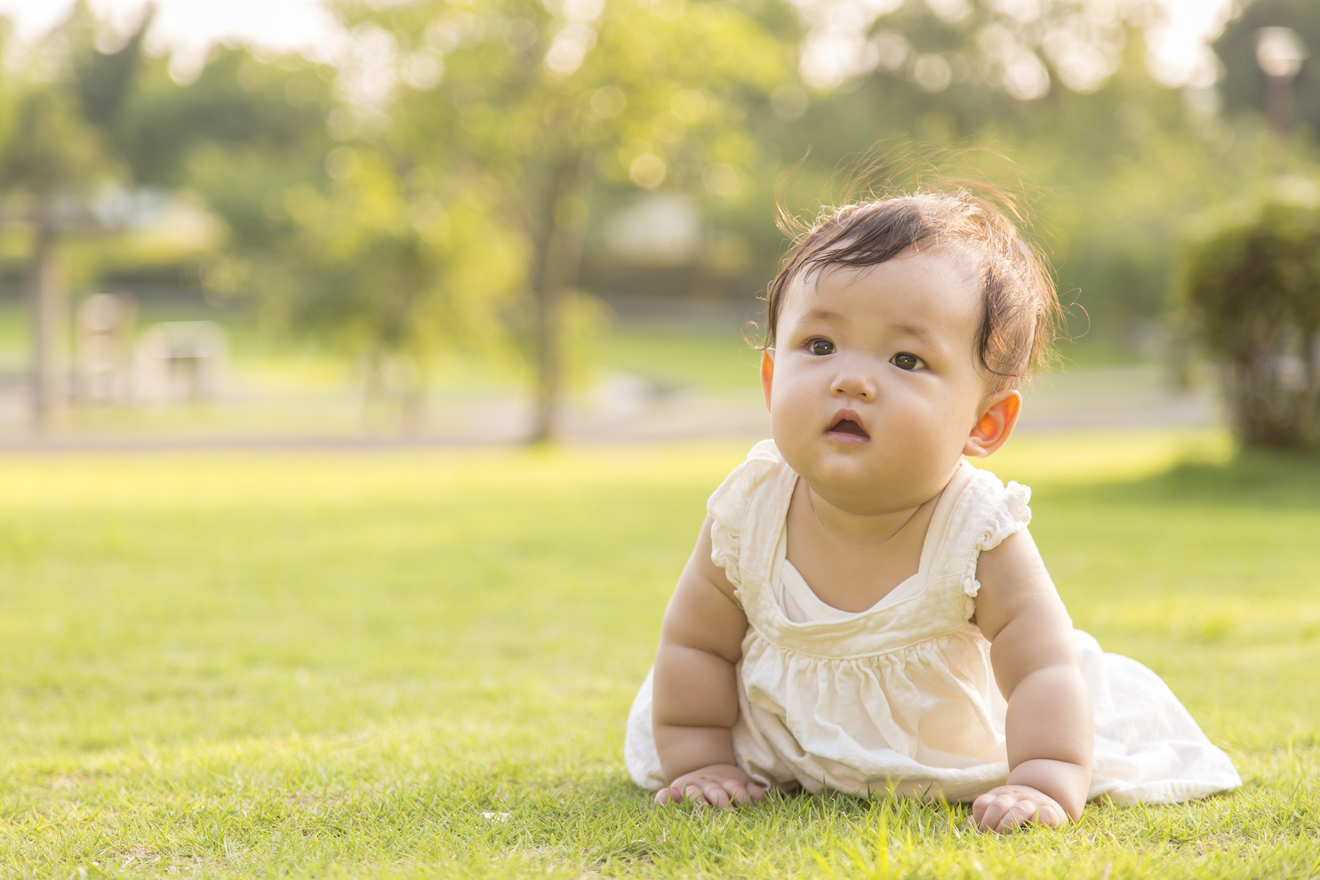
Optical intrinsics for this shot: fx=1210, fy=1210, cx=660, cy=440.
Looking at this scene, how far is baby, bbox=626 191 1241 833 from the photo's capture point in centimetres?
217

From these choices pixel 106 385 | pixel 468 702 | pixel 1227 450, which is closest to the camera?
pixel 468 702

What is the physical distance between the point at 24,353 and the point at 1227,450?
27.1 metres

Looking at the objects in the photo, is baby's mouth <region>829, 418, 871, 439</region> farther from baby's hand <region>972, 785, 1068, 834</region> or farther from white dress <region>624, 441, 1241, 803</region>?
baby's hand <region>972, 785, 1068, 834</region>

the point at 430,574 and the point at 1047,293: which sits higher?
the point at 1047,293

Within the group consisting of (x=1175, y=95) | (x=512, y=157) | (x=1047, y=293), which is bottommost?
(x=1047, y=293)

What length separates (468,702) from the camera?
3531mm

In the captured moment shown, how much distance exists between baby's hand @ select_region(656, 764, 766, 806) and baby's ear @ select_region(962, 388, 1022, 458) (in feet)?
2.56

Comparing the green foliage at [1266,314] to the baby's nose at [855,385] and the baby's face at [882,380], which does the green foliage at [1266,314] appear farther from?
the baby's nose at [855,385]

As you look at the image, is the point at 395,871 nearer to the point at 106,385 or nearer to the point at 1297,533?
the point at 1297,533

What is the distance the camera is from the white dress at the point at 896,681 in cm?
227

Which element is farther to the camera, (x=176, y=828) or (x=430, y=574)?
(x=430, y=574)

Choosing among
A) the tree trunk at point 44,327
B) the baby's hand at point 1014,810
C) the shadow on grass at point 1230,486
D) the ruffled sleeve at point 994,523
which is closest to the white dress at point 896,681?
the ruffled sleeve at point 994,523

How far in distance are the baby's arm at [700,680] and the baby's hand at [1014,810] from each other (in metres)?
0.52

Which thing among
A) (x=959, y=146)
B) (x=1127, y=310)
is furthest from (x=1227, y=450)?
(x=1127, y=310)
